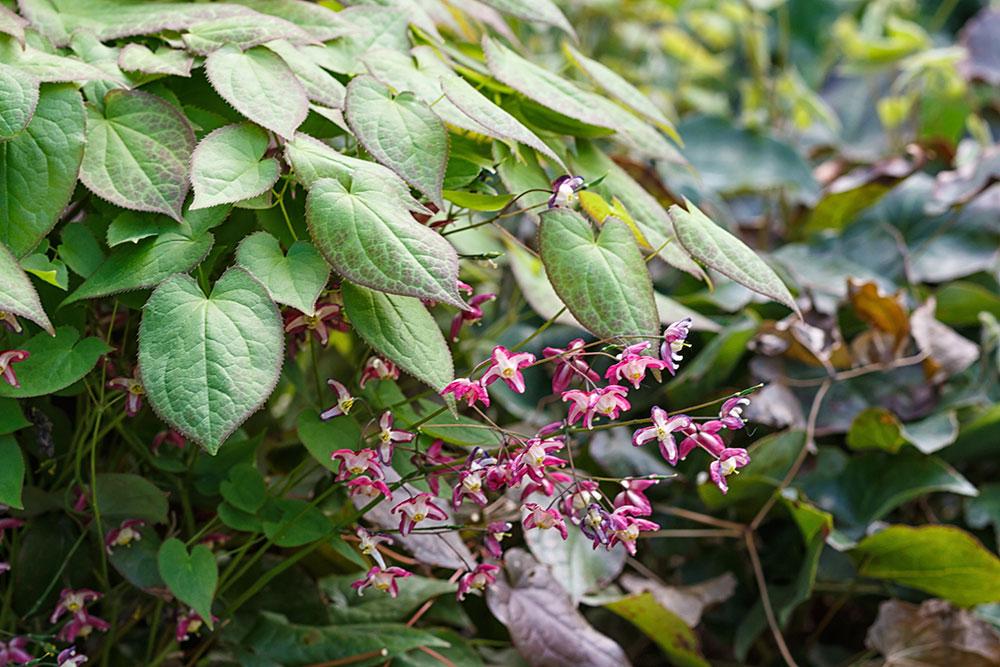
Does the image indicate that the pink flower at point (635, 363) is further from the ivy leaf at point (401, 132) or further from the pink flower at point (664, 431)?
the ivy leaf at point (401, 132)

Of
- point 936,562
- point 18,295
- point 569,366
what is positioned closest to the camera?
point 18,295

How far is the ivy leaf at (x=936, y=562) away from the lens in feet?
3.33

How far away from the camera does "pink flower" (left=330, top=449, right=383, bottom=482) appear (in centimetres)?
69

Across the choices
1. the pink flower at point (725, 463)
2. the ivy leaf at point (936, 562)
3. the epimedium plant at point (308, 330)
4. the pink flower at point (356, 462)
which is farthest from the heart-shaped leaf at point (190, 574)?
the ivy leaf at point (936, 562)

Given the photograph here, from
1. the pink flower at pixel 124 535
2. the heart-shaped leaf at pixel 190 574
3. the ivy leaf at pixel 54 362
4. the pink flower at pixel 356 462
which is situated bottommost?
the pink flower at pixel 124 535

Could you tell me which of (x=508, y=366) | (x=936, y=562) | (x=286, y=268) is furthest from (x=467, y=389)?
(x=936, y=562)

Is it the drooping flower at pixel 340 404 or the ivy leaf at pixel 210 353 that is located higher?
the ivy leaf at pixel 210 353

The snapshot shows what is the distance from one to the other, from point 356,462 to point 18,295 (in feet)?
0.74

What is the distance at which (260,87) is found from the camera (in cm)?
69

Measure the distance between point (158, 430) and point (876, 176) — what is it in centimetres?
100

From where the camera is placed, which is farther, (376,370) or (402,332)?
(376,370)

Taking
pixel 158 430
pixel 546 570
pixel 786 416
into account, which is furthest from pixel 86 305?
pixel 786 416

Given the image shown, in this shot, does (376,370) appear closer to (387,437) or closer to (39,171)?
(387,437)

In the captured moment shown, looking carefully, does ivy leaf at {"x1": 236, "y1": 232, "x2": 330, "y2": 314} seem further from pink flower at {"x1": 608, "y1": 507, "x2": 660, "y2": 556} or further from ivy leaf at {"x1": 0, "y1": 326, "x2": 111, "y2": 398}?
pink flower at {"x1": 608, "y1": 507, "x2": 660, "y2": 556}
